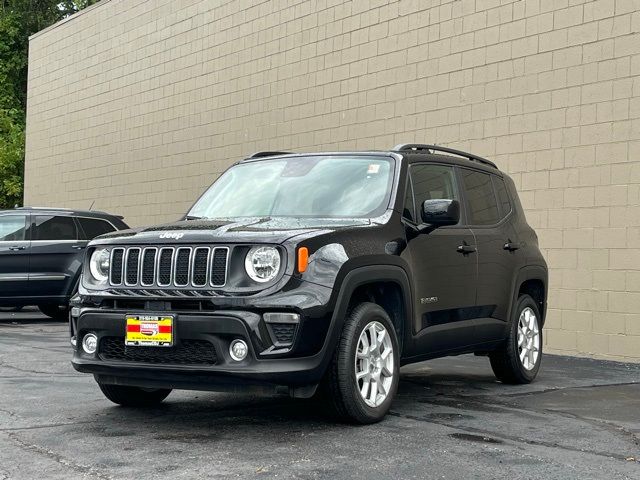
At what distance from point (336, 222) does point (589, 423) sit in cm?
220

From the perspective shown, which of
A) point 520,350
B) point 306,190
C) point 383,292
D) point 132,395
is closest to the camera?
point 383,292

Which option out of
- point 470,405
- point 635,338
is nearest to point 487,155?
point 635,338

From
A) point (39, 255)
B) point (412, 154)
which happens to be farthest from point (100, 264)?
point (39, 255)

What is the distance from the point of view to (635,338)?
1081 centimetres

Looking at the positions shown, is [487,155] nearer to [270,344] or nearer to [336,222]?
[336,222]

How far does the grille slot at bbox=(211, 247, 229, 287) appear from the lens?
6.08 meters

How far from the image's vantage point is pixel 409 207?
7.25m

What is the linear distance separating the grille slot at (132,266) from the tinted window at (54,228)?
902cm

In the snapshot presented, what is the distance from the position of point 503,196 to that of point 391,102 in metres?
5.33

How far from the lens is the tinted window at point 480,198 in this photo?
8.24 m

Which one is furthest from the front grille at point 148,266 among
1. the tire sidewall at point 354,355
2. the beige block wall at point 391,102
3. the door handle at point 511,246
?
the beige block wall at point 391,102

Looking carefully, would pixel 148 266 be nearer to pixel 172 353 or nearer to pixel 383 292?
pixel 172 353

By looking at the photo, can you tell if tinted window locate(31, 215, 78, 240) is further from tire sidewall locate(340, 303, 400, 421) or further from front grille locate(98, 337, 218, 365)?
tire sidewall locate(340, 303, 400, 421)

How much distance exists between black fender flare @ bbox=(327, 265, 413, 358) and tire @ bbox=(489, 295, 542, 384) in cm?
185
